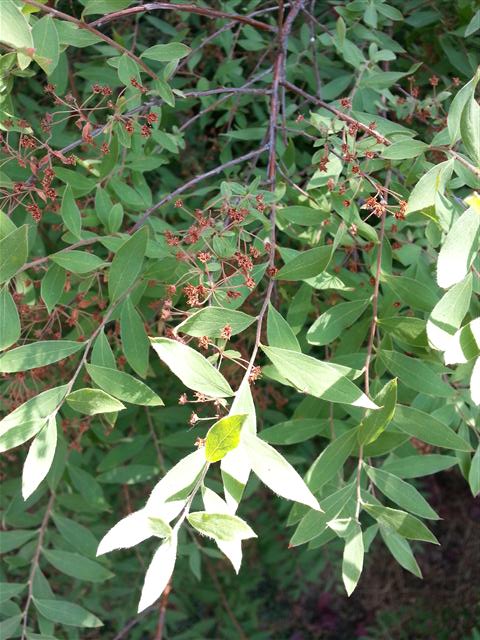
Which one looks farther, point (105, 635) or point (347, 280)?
point (105, 635)

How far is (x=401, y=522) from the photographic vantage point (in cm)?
95

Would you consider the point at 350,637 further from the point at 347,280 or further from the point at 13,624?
the point at 347,280

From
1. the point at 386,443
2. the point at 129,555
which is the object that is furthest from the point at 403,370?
the point at 129,555

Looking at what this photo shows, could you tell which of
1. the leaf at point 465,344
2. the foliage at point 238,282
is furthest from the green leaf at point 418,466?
the leaf at point 465,344

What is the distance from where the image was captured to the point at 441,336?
827mm

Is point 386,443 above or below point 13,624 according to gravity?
above

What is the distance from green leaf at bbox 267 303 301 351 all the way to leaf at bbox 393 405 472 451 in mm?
179

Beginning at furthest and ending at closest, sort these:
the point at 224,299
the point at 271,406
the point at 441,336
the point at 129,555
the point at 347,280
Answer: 1. the point at 129,555
2. the point at 271,406
3. the point at 347,280
4. the point at 224,299
5. the point at 441,336

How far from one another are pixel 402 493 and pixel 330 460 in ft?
0.37

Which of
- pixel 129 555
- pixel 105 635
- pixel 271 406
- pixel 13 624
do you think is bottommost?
pixel 105 635

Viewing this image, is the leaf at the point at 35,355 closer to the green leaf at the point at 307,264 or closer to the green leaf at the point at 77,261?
the green leaf at the point at 77,261

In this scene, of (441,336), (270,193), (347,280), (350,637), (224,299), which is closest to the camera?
(441,336)

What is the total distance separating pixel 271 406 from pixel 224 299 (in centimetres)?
105

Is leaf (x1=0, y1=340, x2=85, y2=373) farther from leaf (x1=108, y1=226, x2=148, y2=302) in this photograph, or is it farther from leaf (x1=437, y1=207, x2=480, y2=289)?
leaf (x1=437, y1=207, x2=480, y2=289)
